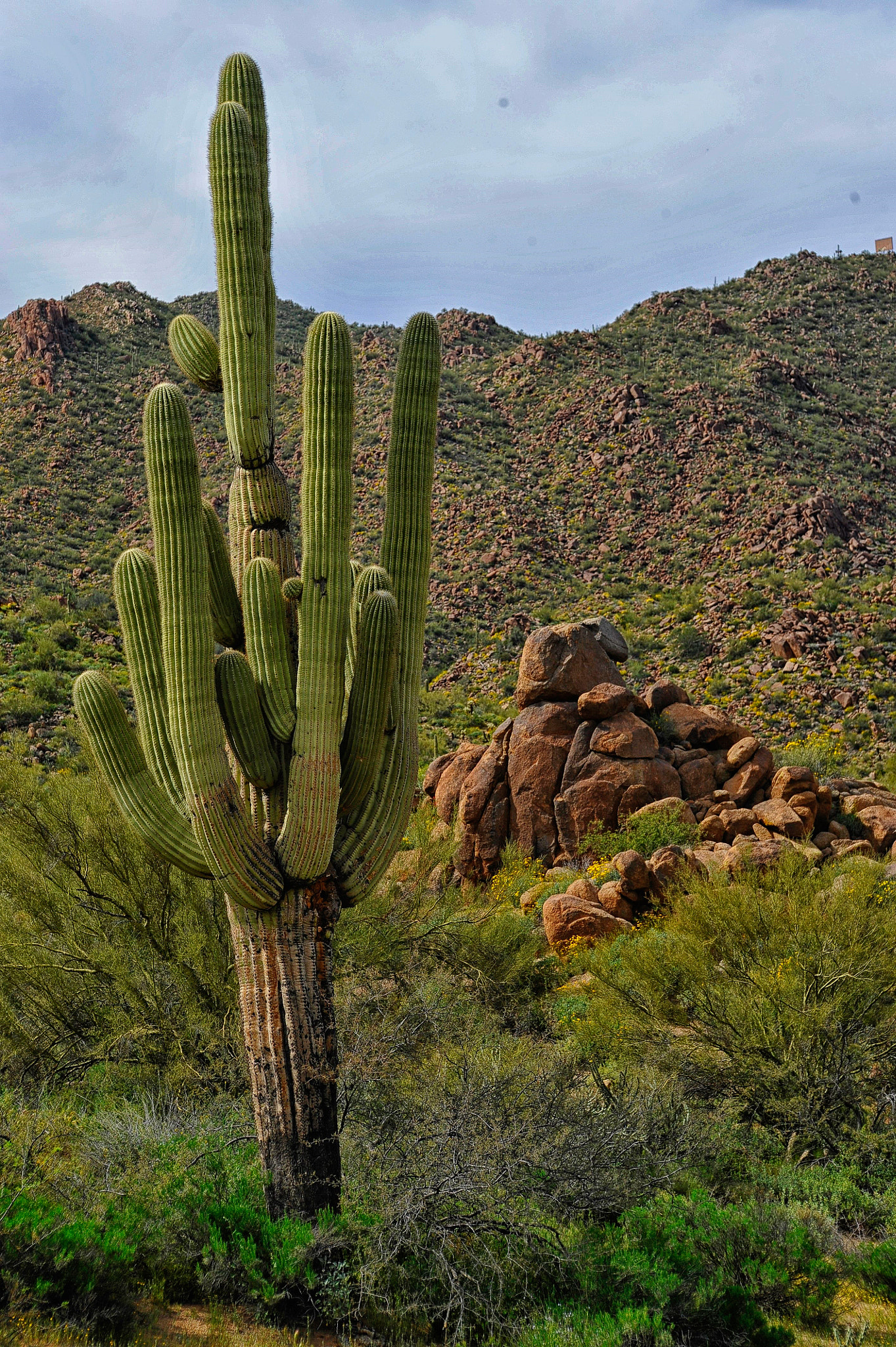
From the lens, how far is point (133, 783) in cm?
615

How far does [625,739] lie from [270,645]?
12747 mm

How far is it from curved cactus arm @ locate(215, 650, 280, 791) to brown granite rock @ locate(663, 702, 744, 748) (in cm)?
1439

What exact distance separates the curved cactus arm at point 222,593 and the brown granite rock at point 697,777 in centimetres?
1323

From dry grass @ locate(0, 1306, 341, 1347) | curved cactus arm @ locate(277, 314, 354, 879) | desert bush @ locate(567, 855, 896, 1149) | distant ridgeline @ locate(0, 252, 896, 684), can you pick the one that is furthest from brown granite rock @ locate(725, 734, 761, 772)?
dry grass @ locate(0, 1306, 341, 1347)

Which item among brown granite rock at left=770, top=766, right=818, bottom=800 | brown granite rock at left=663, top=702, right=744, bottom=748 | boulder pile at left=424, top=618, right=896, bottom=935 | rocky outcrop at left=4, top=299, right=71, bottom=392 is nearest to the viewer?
boulder pile at left=424, top=618, right=896, bottom=935

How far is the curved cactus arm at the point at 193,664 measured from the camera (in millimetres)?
5887

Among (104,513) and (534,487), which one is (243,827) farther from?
(534,487)

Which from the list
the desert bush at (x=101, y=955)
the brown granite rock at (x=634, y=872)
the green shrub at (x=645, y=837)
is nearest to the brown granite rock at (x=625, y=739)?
the green shrub at (x=645, y=837)

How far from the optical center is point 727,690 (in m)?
26.4

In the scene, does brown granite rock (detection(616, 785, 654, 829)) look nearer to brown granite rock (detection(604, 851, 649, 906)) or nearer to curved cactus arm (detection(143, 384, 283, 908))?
brown granite rock (detection(604, 851, 649, 906))

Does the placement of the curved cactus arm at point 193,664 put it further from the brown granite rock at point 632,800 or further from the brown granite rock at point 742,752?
the brown granite rock at point 742,752

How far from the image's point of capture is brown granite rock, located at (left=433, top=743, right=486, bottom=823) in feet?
65.3

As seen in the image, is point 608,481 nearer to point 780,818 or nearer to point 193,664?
point 780,818

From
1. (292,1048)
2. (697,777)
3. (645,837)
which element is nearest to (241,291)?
(292,1048)
